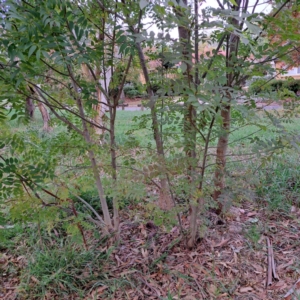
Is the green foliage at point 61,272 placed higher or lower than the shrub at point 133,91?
lower

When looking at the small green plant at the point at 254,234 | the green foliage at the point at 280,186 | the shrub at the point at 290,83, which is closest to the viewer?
the shrub at the point at 290,83

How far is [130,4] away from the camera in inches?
46.3

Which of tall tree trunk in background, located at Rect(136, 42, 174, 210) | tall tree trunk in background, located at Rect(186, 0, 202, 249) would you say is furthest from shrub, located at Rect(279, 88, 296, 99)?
tall tree trunk in background, located at Rect(136, 42, 174, 210)

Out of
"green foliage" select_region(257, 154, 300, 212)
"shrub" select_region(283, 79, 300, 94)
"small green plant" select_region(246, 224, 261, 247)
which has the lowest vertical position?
"small green plant" select_region(246, 224, 261, 247)

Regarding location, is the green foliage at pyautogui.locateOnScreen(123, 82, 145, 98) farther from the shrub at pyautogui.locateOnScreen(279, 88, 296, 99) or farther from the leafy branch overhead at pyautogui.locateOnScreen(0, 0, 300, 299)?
the shrub at pyautogui.locateOnScreen(279, 88, 296, 99)

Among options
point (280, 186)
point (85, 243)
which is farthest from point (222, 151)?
point (85, 243)

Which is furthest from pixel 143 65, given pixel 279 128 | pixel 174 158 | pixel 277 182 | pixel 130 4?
pixel 277 182

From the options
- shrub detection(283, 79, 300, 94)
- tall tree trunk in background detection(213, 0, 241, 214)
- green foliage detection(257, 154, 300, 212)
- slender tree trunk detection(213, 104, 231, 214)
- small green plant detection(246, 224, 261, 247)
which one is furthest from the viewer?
green foliage detection(257, 154, 300, 212)

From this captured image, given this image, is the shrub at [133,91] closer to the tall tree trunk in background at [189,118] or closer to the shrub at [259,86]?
the tall tree trunk in background at [189,118]

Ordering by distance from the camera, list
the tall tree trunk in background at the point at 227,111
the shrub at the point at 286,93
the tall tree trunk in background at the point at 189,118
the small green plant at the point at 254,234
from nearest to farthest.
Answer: the tall tree trunk in background at the point at 189,118 < the tall tree trunk in background at the point at 227,111 < the shrub at the point at 286,93 < the small green plant at the point at 254,234

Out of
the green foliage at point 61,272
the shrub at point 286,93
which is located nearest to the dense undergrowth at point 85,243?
the green foliage at point 61,272

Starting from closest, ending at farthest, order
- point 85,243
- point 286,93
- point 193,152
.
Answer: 1. point 286,93
2. point 193,152
3. point 85,243

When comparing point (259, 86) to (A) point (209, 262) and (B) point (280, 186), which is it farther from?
(B) point (280, 186)

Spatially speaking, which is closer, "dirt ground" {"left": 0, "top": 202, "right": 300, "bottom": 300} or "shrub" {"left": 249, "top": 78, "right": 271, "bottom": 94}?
"shrub" {"left": 249, "top": 78, "right": 271, "bottom": 94}
